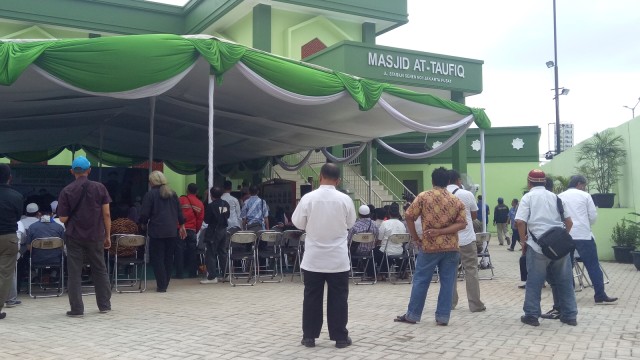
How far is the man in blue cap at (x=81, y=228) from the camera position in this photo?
5.88 metres

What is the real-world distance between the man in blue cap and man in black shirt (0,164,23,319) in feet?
1.41

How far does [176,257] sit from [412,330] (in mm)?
4811

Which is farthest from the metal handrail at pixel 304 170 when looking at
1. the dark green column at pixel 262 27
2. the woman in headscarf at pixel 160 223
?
the woman in headscarf at pixel 160 223

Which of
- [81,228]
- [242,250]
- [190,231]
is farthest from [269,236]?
[81,228]

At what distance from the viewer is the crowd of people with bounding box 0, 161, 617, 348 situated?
4.69 m

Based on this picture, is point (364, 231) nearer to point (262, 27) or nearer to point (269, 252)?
point (269, 252)

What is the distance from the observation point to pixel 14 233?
585cm

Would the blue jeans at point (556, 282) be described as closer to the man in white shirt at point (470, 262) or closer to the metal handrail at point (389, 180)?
the man in white shirt at point (470, 262)

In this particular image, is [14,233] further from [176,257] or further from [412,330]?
[412,330]

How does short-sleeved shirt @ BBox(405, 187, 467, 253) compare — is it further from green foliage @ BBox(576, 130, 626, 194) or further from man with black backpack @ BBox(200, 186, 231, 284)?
green foliage @ BBox(576, 130, 626, 194)

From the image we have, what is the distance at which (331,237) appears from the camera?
4680mm

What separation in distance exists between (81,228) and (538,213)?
463cm

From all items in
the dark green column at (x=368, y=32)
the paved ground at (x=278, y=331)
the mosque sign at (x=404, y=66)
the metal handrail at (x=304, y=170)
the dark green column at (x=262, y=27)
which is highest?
the dark green column at (x=368, y=32)

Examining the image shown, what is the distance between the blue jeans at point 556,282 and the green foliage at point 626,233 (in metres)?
7.49
